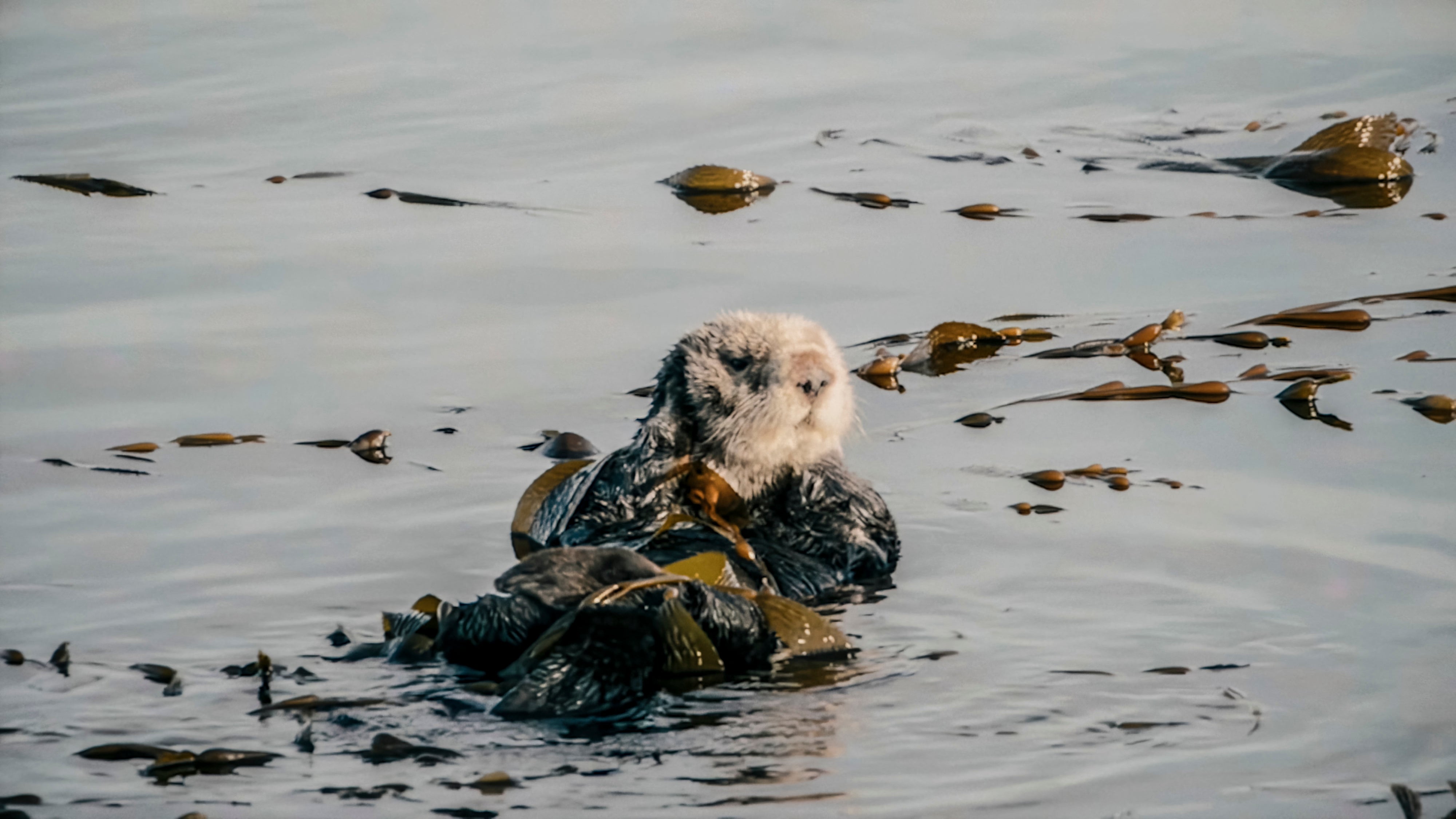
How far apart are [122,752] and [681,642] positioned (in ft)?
3.82

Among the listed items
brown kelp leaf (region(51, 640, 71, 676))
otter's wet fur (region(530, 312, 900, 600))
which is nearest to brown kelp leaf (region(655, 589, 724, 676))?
otter's wet fur (region(530, 312, 900, 600))

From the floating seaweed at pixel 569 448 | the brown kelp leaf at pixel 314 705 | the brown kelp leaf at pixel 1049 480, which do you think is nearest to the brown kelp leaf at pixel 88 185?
the floating seaweed at pixel 569 448

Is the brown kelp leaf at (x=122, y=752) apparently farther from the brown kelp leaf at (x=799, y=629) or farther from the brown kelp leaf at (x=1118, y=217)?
the brown kelp leaf at (x=1118, y=217)

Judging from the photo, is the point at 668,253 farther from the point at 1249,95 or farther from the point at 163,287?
the point at 1249,95

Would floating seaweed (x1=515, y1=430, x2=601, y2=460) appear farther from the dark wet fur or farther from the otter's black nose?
the dark wet fur

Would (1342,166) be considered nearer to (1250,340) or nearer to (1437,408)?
(1250,340)

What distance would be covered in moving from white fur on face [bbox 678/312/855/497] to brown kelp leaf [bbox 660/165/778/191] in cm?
391

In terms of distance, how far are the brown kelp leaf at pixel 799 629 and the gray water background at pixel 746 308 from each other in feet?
0.39

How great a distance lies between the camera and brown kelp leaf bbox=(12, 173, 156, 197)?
8.73 m

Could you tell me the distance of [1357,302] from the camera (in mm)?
6496

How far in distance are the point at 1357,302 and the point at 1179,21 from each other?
615 centimetres

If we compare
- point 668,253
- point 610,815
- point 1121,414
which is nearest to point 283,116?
point 668,253

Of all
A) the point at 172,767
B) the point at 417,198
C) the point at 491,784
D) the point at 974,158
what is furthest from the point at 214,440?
the point at 974,158

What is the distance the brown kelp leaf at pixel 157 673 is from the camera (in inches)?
141
